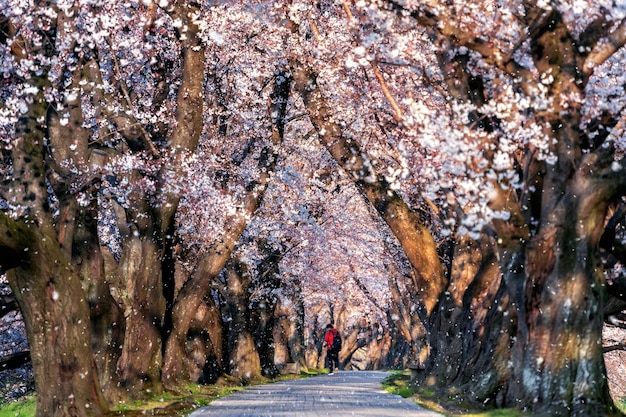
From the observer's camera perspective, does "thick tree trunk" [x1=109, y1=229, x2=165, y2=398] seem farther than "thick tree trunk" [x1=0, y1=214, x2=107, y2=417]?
Yes

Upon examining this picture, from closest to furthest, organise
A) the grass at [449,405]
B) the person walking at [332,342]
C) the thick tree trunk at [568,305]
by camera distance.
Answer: the thick tree trunk at [568,305]
the grass at [449,405]
the person walking at [332,342]

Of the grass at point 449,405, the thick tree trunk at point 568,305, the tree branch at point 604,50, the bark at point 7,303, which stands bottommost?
the grass at point 449,405

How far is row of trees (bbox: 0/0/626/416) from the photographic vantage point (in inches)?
709

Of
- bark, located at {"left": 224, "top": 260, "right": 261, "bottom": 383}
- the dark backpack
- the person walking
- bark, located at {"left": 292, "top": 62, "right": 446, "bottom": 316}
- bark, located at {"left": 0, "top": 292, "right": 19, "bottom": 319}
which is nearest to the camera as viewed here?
bark, located at {"left": 0, "top": 292, "right": 19, "bottom": 319}

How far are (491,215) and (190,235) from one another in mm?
17542

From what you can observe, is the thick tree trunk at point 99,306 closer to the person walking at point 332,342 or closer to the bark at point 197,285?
the bark at point 197,285

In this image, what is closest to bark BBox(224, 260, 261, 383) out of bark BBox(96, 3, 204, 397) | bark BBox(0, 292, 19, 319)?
bark BBox(96, 3, 204, 397)

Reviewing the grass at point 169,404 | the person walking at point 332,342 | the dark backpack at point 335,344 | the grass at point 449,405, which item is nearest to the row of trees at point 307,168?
the grass at point 449,405

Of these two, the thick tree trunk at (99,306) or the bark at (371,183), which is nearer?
the thick tree trunk at (99,306)

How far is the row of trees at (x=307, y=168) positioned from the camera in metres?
18.0

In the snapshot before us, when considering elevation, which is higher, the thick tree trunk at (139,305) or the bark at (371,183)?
the bark at (371,183)

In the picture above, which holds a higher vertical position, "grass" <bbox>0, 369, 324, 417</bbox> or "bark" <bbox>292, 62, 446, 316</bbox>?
"bark" <bbox>292, 62, 446, 316</bbox>

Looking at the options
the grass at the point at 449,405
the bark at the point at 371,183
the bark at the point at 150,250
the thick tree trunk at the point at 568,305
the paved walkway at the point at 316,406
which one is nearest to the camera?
the thick tree trunk at the point at 568,305

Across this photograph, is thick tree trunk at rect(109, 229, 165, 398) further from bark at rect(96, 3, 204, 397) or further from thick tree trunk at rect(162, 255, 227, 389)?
thick tree trunk at rect(162, 255, 227, 389)
